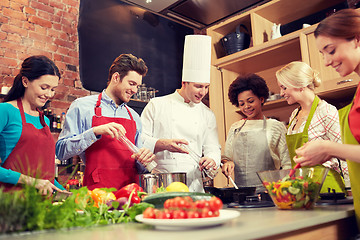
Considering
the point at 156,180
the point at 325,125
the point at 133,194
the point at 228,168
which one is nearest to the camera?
the point at 133,194

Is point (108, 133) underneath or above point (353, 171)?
above

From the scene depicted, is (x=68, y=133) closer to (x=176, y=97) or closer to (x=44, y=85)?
(x=44, y=85)

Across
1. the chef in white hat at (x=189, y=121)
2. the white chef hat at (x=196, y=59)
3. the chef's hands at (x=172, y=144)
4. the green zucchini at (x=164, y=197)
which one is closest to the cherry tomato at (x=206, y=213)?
the green zucchini at (x=164, y=197)

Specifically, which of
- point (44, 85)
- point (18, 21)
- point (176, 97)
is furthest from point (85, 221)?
point (18, 21)

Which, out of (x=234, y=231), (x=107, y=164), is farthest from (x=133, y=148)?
(x=234, y=231)

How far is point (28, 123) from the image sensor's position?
76.0 inches

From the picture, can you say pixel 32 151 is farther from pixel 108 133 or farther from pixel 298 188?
pixel 298 188

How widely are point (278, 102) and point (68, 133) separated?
6.05 feet

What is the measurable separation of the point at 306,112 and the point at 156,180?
1.14m

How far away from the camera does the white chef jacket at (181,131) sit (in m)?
2.40

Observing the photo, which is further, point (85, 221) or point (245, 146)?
point (245, 146)

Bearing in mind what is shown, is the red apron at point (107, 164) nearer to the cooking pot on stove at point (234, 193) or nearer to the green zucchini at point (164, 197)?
the cooking pot on stove at point (234, 193)

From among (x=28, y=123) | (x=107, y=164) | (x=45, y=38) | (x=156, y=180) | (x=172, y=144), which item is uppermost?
(x=45, y=38)

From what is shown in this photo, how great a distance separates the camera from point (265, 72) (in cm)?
345
